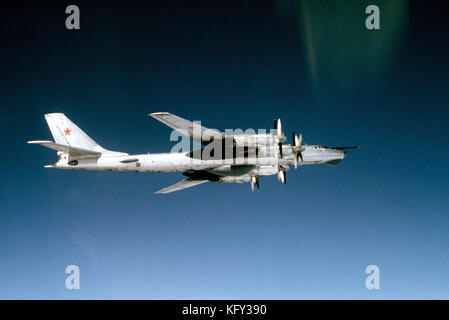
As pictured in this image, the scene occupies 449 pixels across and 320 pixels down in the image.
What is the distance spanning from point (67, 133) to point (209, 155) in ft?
31.3

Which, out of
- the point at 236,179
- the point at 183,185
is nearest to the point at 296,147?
the point at 236,179

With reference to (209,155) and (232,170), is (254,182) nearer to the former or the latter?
(232,170)

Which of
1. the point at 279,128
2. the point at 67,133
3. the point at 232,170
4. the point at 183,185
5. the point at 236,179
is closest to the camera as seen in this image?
the point at 279,128

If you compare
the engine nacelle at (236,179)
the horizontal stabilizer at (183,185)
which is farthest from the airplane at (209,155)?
the horizontal stabilizer at (183,185)

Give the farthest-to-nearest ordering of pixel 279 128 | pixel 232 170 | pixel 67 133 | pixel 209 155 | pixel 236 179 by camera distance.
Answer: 1. pixel 236 179
2. pixel 232 170
3. pixel 67 133
4. pixel 209 155
5. pixel 279 128

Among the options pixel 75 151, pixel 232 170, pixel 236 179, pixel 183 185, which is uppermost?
pixel 75 151

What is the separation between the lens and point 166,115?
17781mm

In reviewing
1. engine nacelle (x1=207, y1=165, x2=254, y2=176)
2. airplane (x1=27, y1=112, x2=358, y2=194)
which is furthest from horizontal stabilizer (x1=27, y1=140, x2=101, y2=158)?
engine nacelle (x1=207, y1=165, x2=254, y2=176)

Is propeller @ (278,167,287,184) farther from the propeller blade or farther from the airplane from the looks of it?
the propeller blade

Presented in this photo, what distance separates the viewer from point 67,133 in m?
22.9

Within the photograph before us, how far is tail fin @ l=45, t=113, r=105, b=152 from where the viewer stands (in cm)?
2272
